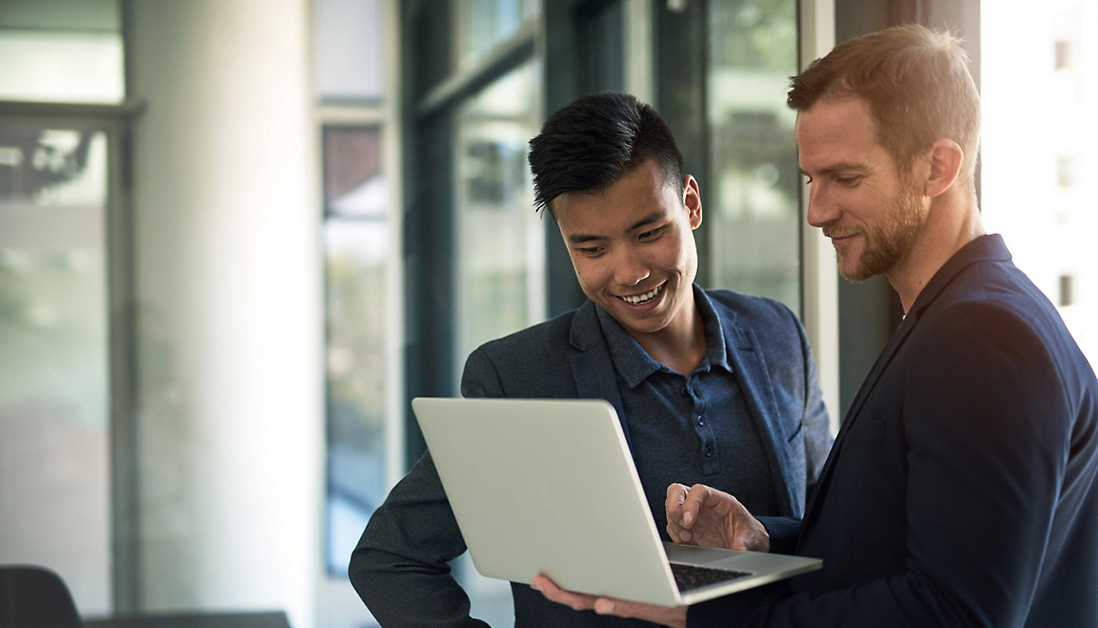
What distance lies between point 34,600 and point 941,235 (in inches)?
85.1

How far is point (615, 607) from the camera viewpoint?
921mm

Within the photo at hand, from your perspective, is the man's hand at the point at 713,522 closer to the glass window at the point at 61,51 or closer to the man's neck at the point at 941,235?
the man's neck at the point at 941,235

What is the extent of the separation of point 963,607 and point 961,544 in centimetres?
6

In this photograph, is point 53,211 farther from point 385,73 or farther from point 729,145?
point 729,145

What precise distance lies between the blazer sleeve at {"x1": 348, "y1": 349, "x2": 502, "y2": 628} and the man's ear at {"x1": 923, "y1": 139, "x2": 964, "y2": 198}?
2.40 feet

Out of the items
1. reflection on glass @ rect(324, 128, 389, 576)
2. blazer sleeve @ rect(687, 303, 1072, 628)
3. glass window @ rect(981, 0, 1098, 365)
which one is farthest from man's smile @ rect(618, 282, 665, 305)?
reflection on glass @ rect(324, 128, 389, 576)

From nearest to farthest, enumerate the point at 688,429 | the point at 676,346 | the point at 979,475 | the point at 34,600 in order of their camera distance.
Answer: the point at 979,475, the point at 688,429, the point at 676,346, the point at 34,600

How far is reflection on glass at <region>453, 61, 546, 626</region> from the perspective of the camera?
8.90 feet

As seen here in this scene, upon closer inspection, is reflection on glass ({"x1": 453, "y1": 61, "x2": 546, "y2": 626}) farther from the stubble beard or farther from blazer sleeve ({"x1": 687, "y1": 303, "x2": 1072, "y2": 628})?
blazer sleeve ({"x1": 687, "y1": 303, "x2": 1072, "y2": 628})

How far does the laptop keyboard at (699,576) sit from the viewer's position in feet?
2.90

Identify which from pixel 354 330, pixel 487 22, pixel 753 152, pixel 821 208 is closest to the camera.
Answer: pixel 821 208

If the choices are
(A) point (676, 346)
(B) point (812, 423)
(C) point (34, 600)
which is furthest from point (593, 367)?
(C) point (34, 600)

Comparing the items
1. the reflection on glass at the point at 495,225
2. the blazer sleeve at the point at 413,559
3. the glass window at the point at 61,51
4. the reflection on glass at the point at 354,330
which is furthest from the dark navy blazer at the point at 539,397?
the glass window at the point at 61,51

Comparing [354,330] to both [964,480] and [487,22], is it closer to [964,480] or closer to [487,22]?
[487,22]
